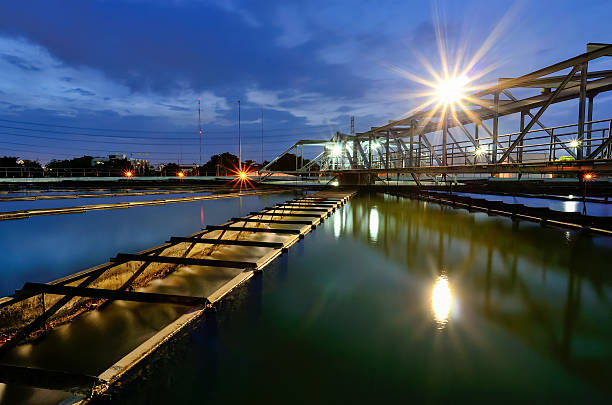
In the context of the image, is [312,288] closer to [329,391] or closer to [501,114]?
[329,391]

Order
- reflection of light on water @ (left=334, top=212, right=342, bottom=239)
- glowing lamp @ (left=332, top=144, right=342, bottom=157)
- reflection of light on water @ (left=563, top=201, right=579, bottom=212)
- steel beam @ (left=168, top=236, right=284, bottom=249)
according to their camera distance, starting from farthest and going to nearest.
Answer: glowing lamp @ (left=332, top=144, right=342, bottom=157)
reflection of light on water @ (left=563, top=201, right=579, bottom=212)
reflection of light on water @ (left=334, top=212, right=342, bottom=239)
steel beam @ (left=168, top=236, right=284, bottom=249)

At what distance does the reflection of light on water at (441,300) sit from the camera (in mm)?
4677

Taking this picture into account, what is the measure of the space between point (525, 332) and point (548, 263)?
4.72 metres

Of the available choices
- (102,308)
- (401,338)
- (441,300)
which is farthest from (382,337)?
(102,308)

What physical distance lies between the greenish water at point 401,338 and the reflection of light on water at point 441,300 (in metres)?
0.03

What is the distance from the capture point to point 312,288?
6223mm

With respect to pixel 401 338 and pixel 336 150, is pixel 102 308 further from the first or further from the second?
pixel 336 150

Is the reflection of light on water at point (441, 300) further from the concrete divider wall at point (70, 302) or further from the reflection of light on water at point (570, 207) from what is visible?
the reflection of light on water at point (570, 207)

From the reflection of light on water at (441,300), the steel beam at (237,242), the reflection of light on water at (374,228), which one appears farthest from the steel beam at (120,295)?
the reflection of light on water at (374,228)

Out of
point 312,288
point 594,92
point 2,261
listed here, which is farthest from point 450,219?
point 2,261

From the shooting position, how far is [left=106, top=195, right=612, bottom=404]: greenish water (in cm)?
309

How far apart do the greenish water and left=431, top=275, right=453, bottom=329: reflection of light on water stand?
3cm

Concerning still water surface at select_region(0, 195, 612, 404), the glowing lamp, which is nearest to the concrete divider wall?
still water surface at select_region(0, 195, 612, 404)

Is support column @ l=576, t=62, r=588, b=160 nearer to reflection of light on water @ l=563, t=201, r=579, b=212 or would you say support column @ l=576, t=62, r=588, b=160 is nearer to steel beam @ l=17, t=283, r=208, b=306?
reflection of light on water @ l=563, t=201, r=579, b=212
